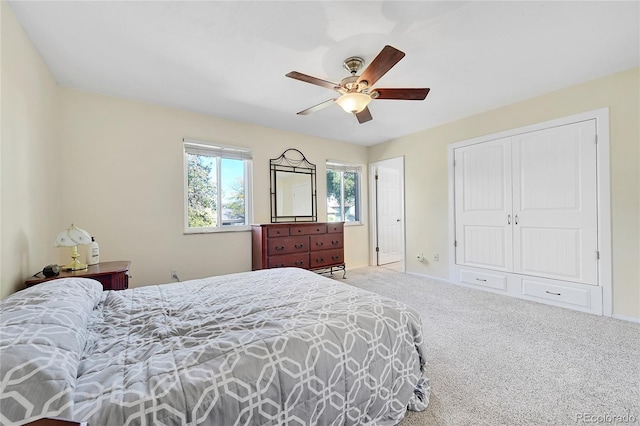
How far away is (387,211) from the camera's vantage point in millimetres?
5695

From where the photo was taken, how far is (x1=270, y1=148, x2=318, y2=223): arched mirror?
4250 mm

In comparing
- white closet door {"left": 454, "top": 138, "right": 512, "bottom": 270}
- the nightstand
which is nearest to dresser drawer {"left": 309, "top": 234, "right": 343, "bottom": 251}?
white closet door {"left": 454, "top": 138, "right": 512, "bottom": 270}

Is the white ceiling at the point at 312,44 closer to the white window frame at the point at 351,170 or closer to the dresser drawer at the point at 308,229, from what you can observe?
the dresser drawer at the point at 308,229

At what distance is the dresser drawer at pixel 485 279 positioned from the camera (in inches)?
139

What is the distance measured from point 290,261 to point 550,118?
12.1 ft

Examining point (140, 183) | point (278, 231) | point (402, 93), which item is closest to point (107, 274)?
point (140, 183)

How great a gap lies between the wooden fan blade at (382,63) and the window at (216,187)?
2389mm

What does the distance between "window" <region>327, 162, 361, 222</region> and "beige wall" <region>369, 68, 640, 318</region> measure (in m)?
1.04

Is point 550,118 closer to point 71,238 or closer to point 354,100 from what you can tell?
point 354,100

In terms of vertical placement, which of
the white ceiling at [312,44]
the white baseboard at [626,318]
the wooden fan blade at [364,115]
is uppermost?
the white ceiling at [312,44]

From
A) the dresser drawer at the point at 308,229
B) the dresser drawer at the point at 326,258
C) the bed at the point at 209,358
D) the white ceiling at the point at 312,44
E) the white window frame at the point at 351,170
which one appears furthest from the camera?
the white window frame at the point at 351,170

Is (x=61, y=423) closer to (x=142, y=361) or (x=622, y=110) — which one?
(x=142, y=361)

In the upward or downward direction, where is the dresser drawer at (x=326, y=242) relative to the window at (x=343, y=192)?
downward
